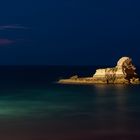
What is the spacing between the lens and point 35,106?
162ft

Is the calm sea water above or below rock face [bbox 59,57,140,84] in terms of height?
below

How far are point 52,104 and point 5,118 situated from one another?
1240cm

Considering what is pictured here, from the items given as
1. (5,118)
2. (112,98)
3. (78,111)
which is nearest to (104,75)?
(112,98)

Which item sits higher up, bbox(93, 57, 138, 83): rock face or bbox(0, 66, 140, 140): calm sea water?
bbox(93, 57, 138, 83): rock face

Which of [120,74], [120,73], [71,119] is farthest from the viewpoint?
[120,74]

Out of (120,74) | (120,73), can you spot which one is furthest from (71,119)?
(120,74)

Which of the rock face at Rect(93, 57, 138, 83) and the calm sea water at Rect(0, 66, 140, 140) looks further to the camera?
the rock face at Rect(93, 57, 138, 83)

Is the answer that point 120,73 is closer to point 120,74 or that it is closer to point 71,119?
point 120,74

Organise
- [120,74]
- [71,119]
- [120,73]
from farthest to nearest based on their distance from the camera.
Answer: [120,74] → [120,73] → [71,119]

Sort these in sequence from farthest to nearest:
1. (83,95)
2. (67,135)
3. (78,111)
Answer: (83,95), (78,111), (67,135)

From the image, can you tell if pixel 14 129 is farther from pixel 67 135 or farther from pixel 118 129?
pixel 118 129

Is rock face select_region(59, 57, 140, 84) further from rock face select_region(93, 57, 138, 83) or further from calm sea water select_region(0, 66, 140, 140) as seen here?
calm sea water select_region(0, 66, 140, 140)

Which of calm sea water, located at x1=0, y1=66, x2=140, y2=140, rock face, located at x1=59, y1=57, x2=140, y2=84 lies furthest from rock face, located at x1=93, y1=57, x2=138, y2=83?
calm sea water, located at x1=0, y1=66, x2=140, y2=140

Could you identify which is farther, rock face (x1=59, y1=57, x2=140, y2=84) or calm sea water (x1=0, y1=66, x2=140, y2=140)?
rock face (x1=59, y1=57, x2=140, y2=84)
